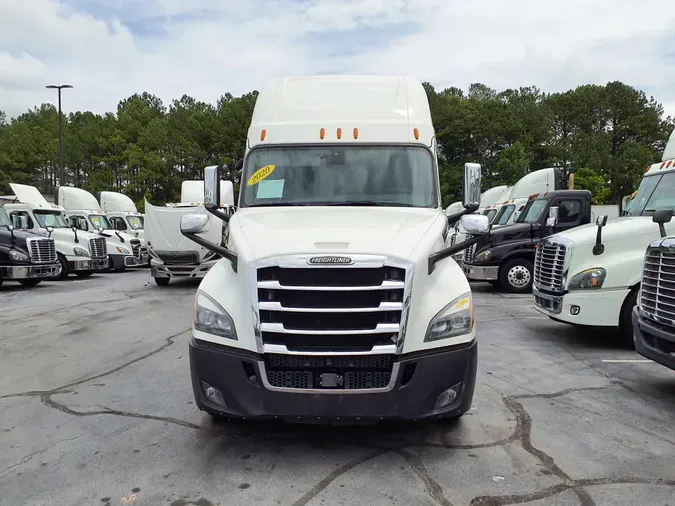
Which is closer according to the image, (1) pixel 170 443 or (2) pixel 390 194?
(1) pixel 170 443

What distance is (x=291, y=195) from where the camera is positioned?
553cm

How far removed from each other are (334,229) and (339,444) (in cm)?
161

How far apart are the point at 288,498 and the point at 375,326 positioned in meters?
1.19

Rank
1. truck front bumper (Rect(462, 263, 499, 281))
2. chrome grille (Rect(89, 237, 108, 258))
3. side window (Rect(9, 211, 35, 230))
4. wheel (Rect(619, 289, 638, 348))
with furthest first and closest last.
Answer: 1. chrome grille (Rect(89, 237, 108, 258))
2. side window (Rect(9, 211, 35, 230))
3. truck front bumper (Rect(462, 263, 499, 281))
4. wheel (Rect(619, 289, 638, 348))

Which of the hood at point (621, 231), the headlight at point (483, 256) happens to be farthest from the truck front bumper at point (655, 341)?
the headlight at point (483, 256)

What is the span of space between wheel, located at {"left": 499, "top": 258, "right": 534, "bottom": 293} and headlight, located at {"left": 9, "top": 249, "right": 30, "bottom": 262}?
39.8ft

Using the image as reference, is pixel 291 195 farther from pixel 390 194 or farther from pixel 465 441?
pixel 465 441

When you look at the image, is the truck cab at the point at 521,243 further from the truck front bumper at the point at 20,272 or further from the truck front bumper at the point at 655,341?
the truck front bumper at the point at 20,272

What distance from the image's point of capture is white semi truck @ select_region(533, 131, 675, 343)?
741 cm

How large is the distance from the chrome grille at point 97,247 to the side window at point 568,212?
1422cm

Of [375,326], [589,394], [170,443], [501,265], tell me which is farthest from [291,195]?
[501,265]

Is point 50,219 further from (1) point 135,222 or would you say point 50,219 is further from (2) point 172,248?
(1) point 135,222

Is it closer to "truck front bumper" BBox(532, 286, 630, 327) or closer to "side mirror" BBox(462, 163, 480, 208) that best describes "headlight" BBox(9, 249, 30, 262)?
"truck front bumper" BBox(532, 286, 630, 327)

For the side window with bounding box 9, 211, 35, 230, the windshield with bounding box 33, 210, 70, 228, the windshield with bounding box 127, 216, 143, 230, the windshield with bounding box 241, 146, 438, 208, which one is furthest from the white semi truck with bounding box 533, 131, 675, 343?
the windshield with bounding box 127, 216, 143, 230
